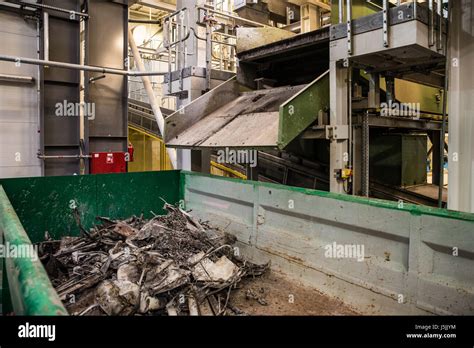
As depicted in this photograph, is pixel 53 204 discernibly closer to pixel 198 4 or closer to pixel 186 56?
pixel 186 56

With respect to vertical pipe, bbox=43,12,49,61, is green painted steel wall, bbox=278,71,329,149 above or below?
below

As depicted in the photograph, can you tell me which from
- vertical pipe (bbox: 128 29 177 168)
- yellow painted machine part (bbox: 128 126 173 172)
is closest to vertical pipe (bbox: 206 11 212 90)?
vertical pipe (bbox: 128 29 177 168)

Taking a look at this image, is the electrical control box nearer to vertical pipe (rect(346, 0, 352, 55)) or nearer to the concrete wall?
the concrete wall

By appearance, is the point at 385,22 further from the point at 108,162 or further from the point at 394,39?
the point at 108,162

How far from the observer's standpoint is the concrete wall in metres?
1.83

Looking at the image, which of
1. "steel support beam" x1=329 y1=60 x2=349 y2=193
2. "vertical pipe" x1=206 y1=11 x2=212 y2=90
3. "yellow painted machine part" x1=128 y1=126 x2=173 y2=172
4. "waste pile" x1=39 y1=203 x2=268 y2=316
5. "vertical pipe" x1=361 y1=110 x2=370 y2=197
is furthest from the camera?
"yellow painted machine part" x1=128 y1=126 x2=173 y2=172

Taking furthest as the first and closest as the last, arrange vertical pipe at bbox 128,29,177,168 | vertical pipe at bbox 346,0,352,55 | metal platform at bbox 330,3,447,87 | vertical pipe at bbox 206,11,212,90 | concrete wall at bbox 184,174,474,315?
vertical pipe at bbox 128,29,177,168
vertical pipe at bbox 206,11,212,90
vertical pipe at bbox 346,0,352,55
metal platform at bbox 330,3,447,87
concrete wall at bbox 184,174,474,315

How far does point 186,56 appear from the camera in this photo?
4516 mm

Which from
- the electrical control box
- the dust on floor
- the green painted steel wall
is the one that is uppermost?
the green painted steel wall

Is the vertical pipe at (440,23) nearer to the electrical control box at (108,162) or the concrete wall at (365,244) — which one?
the concrete wall at (365,244)

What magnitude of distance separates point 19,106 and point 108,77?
1424mm

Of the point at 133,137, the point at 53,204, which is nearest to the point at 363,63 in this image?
the point at 53,204

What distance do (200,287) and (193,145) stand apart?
158cm

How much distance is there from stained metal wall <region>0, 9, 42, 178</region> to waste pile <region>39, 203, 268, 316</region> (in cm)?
277
